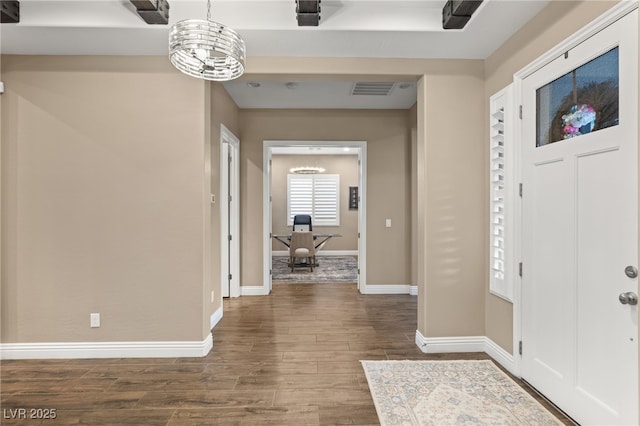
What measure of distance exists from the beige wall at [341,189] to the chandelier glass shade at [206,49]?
7.60 m

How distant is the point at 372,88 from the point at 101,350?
4.10 meters

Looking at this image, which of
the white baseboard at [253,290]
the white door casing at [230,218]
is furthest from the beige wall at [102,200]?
the white baseboard at [253,290]

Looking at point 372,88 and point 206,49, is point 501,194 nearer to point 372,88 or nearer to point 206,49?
point 372,88

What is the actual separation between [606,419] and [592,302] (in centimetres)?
63

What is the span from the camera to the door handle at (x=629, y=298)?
1.62 meters

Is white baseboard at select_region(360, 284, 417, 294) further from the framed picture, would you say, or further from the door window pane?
the framed picture

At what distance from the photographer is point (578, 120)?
2.02 meters

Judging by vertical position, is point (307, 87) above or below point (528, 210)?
above

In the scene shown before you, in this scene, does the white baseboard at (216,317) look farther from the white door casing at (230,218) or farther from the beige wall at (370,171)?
the beige wall at (370,171)

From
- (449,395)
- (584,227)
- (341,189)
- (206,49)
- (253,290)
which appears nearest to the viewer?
(206,49)

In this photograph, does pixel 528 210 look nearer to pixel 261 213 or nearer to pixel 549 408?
pixel 549 408

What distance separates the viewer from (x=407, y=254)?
5.20m

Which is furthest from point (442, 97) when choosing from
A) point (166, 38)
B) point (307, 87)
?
point (166, 38)

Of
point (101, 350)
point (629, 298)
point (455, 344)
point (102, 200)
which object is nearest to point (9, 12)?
point (102, 200)
